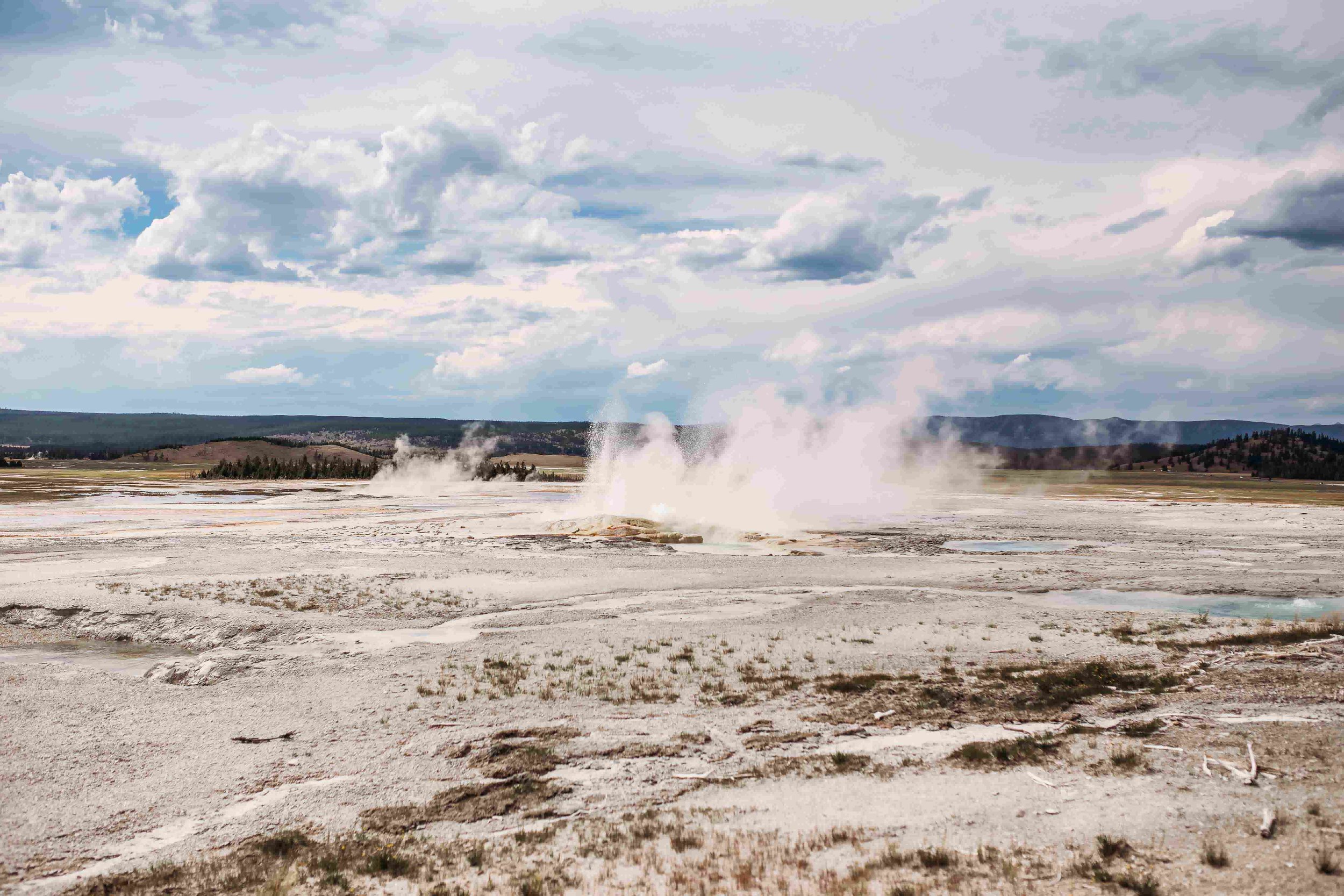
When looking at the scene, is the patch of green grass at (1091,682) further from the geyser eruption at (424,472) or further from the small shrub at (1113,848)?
the geyser eruption at (424,472)

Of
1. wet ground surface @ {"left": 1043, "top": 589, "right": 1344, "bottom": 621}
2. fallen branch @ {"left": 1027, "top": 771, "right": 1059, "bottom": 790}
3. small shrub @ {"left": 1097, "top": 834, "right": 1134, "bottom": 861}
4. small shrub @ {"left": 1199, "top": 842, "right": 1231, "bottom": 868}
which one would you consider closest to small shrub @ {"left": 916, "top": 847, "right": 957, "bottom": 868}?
small shrub @ {"left": 1097, "top": 834, "right": 1134, "bottom": 861}

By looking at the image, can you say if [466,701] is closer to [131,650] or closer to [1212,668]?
[131,650]

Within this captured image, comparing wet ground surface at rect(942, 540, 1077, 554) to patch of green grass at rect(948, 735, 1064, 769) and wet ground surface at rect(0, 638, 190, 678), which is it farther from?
Answer: wet ground surface at rect(0, 638, 190, 678)

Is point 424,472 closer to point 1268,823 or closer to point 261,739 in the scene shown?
point 261,739

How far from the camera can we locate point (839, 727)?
15250 mm

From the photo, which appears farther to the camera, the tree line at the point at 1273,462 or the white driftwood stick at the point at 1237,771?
the tree line at the point at 1273,462

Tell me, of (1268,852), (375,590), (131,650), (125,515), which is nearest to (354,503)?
(125,515)

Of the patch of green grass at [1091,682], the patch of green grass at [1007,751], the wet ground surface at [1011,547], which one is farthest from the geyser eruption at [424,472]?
the patch of green grass at [1007,751]

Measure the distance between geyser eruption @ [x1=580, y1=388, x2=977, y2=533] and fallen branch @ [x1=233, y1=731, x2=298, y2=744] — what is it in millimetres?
38723

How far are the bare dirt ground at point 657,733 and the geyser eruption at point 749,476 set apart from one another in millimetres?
26076

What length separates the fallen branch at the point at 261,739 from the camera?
1488 cm

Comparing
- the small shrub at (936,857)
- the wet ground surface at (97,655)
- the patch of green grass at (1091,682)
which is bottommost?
the wet ground surface at (97,655)

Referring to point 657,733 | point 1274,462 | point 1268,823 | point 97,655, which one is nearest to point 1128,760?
point 1268,823

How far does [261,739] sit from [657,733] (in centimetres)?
741
